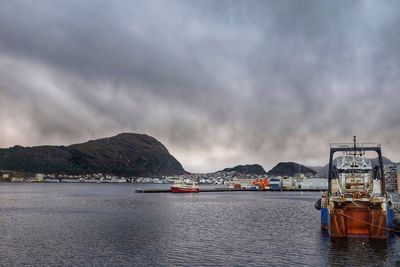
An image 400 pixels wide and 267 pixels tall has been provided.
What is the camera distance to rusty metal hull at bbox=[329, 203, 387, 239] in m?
45.4

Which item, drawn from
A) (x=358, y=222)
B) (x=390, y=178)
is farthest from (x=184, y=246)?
(x=390, y=178)

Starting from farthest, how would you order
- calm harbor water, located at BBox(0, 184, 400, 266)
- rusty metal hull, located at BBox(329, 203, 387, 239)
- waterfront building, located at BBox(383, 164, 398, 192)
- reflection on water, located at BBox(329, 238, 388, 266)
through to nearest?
waterfront building, located at BBox(383, 164, 398, 192) < rusty metal hull, located at BBox(329, 203, 387, 239) < calm harbor water, located at BBox(0, 184, 400, 266) < reflection on water, located at BBox(329, 238, 388, 266)

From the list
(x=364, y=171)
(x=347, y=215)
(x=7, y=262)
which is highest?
(x=364, y=171)

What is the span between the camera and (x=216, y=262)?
37750 mm

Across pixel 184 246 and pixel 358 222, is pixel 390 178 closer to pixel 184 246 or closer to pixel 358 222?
pixel 358 222

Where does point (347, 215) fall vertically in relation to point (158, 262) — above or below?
above

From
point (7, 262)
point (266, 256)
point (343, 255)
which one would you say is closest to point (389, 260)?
point (343, 255)

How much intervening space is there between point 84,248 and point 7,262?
8874mm

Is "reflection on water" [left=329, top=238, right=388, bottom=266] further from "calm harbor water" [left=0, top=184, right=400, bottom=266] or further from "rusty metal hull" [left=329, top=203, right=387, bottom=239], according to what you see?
"rusty metal hull" [left=329, top=203, right=387, bottom=239]

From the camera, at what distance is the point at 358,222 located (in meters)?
46.6

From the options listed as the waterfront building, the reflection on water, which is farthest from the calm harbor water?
the waterfront building

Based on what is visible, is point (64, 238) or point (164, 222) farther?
point (164, 222)

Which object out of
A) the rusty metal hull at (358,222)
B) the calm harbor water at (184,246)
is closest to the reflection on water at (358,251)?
the calm harbor water at (184,246)

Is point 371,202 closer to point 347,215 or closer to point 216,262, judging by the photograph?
point 347,215
